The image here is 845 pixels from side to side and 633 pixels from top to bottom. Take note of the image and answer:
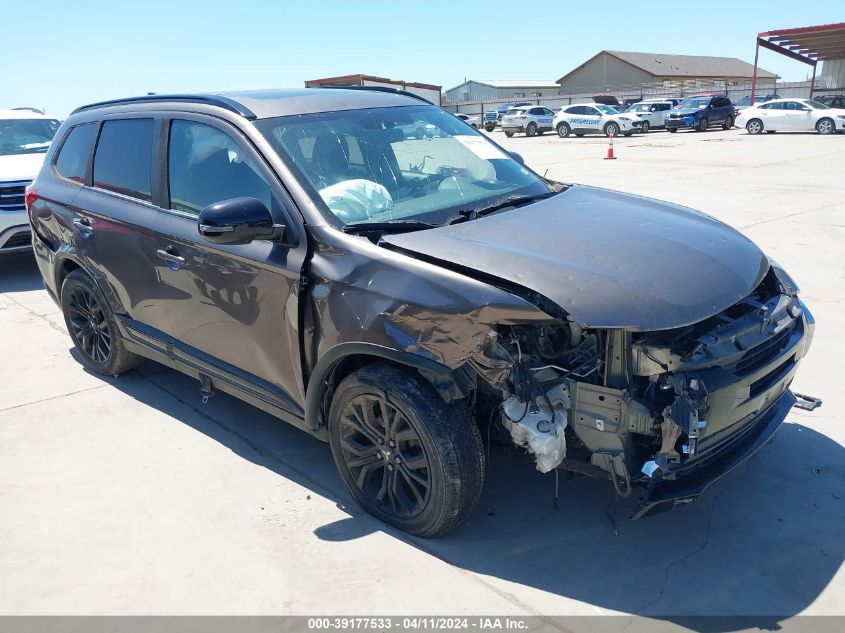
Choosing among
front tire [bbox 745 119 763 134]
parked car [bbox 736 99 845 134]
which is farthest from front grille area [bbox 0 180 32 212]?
front tire [bbox 745 119 763 134]

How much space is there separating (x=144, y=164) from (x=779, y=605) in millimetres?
4017

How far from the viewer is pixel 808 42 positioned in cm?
3675

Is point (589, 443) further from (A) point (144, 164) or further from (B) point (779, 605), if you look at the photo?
(A) point (144, 164)

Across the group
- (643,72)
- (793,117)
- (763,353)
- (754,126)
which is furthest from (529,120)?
(643,72)

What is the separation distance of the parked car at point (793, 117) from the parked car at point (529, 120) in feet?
30.6

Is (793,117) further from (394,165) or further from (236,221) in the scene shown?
(236,221)

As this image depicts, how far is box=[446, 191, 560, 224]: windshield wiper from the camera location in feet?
11.3

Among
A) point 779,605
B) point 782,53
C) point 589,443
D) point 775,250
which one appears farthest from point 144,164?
point 782,53

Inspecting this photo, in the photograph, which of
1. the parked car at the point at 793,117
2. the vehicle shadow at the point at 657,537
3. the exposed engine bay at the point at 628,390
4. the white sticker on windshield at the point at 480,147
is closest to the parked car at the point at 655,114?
the parked car at the point at 793,117

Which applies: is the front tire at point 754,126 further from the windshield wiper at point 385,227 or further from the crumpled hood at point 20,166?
the windshield wiper at point 385,227

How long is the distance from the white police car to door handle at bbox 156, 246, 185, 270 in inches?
1214

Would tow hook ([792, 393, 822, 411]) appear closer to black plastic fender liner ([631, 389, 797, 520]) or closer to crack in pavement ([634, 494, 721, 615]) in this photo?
black plastic fender liner ([631, 389, 797, 520])

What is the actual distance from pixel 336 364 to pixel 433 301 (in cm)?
66

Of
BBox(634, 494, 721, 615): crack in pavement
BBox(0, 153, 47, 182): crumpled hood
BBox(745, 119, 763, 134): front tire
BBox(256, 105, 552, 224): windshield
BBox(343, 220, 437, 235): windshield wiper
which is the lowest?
BBox(634, 494, 721, 615): crack in pavement
